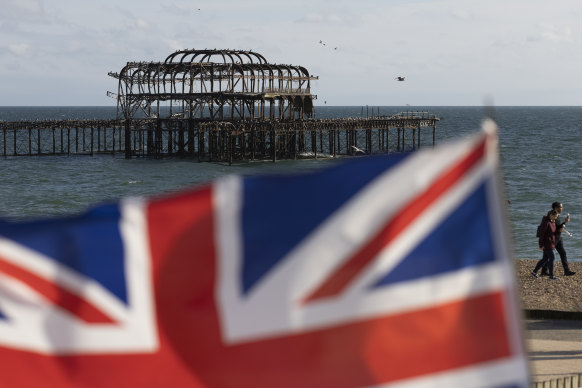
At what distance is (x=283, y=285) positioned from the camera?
3.97 metres

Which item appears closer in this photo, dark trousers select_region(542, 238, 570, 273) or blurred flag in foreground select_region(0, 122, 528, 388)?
blurred flag in foreground select_region(0, 122, 528, 388)

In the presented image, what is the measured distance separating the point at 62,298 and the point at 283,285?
93 centimetres

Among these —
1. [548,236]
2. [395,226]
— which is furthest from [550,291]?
[395,226]

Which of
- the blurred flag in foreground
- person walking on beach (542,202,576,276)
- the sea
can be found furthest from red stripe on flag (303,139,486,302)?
the sea

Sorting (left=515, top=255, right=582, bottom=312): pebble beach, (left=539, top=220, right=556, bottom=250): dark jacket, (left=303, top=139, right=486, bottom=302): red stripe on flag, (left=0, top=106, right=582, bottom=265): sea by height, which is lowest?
(left=0, top=106, right=582, bottom=265): sea

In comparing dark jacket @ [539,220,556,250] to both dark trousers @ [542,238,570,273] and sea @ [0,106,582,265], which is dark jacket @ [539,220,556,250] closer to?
dark trousers @ [542,238,570,273]

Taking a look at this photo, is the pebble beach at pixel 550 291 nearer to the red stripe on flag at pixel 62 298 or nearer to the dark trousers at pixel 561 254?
the dark trousers at pixel 561 254

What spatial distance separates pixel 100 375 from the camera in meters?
3.95

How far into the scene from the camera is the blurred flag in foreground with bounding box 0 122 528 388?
3947 mm

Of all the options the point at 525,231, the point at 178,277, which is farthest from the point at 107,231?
the point at 525,231

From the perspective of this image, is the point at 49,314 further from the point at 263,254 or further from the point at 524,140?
the point at 524,140

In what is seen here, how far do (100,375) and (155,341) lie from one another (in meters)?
0.28

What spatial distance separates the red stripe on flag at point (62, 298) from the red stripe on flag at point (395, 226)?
88 cm

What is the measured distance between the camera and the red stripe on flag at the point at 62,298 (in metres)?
3.95
